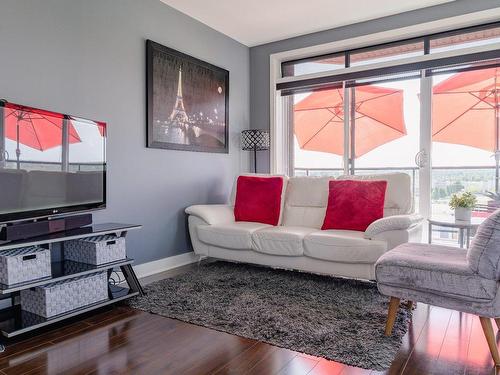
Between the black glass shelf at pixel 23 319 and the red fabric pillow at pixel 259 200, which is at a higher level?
the red fabric pillow at pixel 259 200

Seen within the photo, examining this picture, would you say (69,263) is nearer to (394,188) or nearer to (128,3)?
(128,3)

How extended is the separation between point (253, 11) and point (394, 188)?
2.19 metres

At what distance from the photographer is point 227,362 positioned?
1.79m

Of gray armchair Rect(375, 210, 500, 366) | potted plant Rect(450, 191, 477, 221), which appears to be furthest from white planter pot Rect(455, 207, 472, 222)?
gray armchair Rect(375, 210, 500, 366)

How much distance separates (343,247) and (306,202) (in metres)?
0.93

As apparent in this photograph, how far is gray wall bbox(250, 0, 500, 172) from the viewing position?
11.6 ft

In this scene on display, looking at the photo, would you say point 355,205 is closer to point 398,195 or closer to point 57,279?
point 398,195

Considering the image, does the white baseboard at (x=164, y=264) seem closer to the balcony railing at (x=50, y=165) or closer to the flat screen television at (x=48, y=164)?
the flat screen television at (x=48, y=164)

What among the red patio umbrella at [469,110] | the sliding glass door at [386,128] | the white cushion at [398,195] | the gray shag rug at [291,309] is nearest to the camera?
the gray shag rug at [291,309]

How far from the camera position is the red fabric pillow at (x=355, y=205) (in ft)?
10.2

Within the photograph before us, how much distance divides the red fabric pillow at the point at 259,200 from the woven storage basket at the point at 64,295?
5.26 feet

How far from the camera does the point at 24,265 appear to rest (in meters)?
2.02

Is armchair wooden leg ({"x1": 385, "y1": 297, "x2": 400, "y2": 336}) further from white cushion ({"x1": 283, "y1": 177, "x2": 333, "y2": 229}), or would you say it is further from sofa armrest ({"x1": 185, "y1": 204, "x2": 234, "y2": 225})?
sofa armrest ({"x1": 185, "y1": 204, "x2": 234, "y2": 225})

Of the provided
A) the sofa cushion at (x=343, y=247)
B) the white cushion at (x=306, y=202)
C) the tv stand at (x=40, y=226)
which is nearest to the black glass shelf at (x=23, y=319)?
the tv stand at (x=40, y=226)
